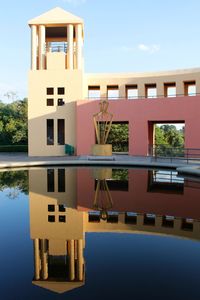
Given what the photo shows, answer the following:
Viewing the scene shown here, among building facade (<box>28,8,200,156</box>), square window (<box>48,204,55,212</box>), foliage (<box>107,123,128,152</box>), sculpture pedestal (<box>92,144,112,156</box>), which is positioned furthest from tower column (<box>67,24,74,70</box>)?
square window (<box>48,204,55,212</box>)

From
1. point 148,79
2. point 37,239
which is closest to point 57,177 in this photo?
point 37,239

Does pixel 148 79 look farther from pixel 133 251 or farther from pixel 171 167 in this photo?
pixel 133 251

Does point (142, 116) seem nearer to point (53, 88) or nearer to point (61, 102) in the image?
point (61, 102)

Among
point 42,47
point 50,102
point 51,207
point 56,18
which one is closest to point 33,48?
point 42,47

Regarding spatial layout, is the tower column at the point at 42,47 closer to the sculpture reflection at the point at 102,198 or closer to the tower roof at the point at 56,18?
the tower roof at the point at 56,18

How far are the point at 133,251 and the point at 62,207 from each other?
3950 mm

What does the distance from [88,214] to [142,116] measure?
63.8 feet

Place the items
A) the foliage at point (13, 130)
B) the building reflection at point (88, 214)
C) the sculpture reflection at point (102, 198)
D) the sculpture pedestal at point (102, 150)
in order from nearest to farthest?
the building reflection at point (88, 214), the sculpture reflection at point (102, 198), the sculpture pedestal at point (102, 150), the foliage at point (13, 130)

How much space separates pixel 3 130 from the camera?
134 feet

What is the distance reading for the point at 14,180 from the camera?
49.7 ft

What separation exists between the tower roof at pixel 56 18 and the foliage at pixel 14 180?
16.8 metres

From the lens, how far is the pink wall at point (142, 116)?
82.4 ft

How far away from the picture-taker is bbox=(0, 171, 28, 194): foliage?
13.2 meters

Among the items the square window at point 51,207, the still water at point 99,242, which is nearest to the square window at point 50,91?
the still water at point 99,242
